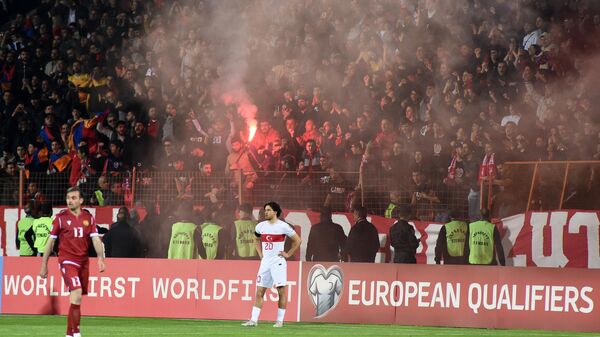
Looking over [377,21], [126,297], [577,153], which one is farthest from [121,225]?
[577,153]

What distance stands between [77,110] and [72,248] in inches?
462

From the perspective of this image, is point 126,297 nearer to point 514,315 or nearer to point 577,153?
point 514,315

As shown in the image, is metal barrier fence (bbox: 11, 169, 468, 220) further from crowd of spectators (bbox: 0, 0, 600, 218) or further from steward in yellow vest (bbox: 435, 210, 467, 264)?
steward in yellow vest (bbox: 435, 210, 467, 264)

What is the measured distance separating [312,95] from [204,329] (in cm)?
732

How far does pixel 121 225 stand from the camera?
20.1 metres

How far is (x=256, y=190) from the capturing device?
20250mm

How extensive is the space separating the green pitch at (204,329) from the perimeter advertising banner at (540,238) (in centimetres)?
189

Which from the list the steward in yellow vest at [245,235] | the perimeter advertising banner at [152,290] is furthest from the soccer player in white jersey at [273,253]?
the steward in yellow vest at [245,235]

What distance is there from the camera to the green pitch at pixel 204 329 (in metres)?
14.8

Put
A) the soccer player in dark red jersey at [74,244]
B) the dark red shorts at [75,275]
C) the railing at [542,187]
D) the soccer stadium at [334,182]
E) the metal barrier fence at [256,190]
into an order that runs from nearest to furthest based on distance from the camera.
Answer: the dark red shorts at [75,275] → the soccer player in dark red jersey at [74,244] → the soccer stadium at [334,182] → the railing at [542,187] → the metal barrier fence at [256,190]

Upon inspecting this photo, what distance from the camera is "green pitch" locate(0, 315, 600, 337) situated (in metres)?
14.8

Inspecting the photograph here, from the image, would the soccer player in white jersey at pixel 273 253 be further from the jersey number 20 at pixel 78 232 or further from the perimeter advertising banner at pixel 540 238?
the jersey number 20 at pixel 78 232

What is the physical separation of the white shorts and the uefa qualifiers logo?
5.26 ft

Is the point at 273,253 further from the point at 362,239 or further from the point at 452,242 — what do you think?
the point at 452,242
